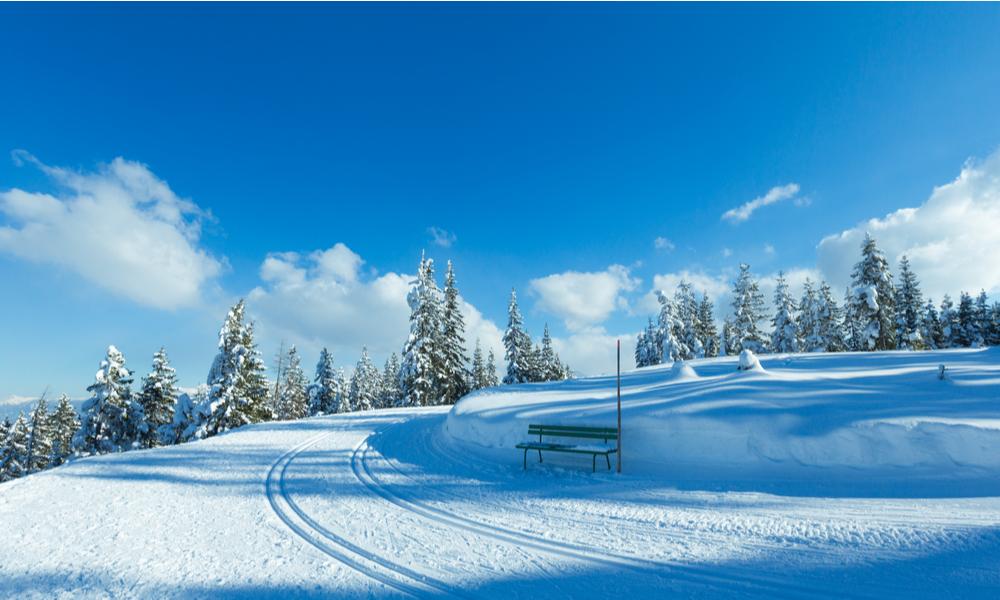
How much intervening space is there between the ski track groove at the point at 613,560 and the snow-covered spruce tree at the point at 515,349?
34169mm

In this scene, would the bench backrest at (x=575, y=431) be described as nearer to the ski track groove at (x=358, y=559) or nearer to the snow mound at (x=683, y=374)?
the ski track groove at (x=358, y=559)

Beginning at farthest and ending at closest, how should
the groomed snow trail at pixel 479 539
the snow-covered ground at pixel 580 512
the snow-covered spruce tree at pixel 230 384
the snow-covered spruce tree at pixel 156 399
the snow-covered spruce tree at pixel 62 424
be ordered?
the snow-covered spruce tree at pixel 62 424 → the snow-covered spruce tree at pixel 156 399 → the snow-covered spruce tree at pixel 230 384 → the snow-covered ground at pixel 580 512 → the groomed snow trail at pixel 479 539

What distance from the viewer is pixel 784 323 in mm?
40781

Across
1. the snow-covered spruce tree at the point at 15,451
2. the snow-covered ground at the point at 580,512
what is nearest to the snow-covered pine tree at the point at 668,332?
the snow-covered ground at the point at 580,512

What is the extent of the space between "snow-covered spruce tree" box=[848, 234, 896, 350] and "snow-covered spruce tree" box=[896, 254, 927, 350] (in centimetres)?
86

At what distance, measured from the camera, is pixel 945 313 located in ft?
152

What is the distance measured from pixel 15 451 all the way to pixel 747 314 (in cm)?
6746

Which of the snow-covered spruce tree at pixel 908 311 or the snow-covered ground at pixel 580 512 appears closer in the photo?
the snow-covered ground at pixel 580 512

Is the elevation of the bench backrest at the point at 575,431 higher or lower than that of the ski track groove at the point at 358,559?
higher

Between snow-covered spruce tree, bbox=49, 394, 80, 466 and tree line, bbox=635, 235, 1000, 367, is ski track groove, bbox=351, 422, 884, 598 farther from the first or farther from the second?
snow-covered spruce tree, bbox=49, 394, 80, 466

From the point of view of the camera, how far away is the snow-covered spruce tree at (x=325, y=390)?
1770 inches

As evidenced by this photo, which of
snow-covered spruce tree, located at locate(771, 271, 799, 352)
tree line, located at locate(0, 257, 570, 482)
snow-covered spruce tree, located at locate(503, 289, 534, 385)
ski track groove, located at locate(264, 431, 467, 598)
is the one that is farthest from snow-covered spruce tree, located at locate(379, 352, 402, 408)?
ski track groove, located at locate(264, 431, 467, 598)

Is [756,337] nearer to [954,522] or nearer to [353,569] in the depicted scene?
[954,522]

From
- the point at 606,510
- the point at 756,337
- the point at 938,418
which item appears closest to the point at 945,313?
the point at 756,337
